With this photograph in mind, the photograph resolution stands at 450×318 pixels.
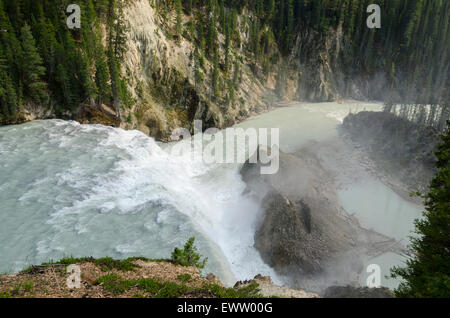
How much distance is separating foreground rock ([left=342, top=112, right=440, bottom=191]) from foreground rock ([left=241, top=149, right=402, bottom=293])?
13600 mm

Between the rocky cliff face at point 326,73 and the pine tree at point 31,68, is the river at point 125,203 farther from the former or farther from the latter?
the rocky cliff face at point 326,73

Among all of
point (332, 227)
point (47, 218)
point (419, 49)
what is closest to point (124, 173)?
point (47, 218)

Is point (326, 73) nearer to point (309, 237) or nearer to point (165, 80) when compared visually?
point (165, 80)

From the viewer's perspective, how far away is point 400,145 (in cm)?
3944

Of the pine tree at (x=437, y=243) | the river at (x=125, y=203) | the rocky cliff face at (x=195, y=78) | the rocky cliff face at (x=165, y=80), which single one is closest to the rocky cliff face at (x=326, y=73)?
the rocky cliff face at (x=195, y=78)

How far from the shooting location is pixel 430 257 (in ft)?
41.0

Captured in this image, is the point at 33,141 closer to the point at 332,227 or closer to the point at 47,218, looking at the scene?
the point at 47,218

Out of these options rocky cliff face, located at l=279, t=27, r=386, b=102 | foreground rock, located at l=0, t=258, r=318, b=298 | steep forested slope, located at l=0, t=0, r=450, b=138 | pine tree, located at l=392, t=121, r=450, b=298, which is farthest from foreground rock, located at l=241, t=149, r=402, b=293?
rocky cliff face, located at l=279, t=27, r=386, b=102

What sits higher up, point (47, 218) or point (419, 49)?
point (419, 49)

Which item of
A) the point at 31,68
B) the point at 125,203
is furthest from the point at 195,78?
the point at 125,203

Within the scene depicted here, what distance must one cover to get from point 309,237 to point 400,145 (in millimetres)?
27387

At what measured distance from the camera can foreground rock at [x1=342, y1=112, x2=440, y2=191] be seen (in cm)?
3500
